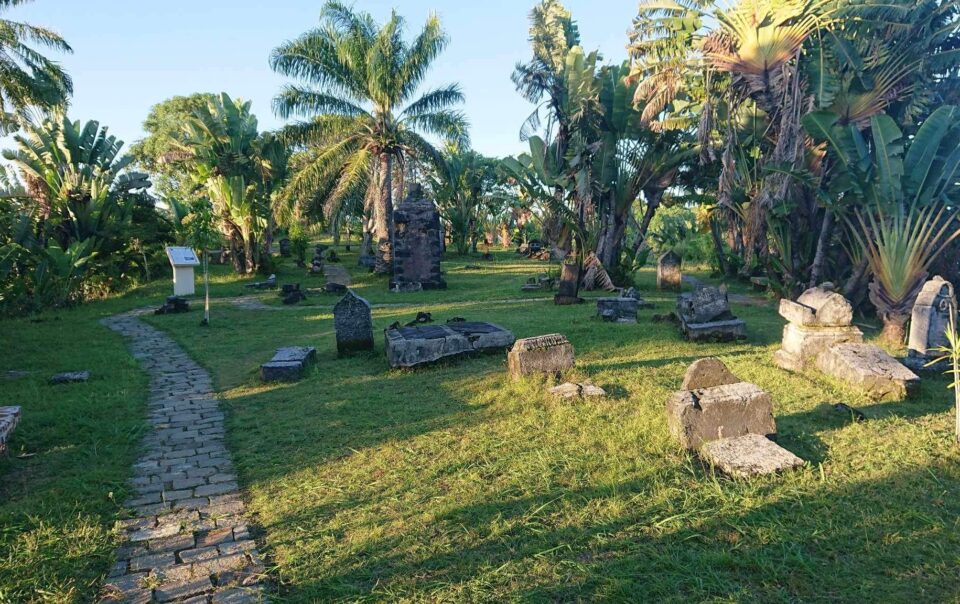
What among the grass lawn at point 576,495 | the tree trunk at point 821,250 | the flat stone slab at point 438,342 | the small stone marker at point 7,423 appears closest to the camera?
the grass lawn at point 576,495

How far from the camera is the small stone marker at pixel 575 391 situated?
6266 millimetres

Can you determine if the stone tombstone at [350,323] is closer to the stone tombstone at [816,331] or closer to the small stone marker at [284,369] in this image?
the small stone marker at [284,369]

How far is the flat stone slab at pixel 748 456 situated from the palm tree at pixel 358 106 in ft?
56.0

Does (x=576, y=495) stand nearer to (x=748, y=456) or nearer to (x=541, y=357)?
(x=748, y=456)

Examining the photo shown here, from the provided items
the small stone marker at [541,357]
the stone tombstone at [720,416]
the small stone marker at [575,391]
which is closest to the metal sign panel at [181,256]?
the small stone marker at [541,357]

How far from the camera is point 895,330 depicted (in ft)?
30.3

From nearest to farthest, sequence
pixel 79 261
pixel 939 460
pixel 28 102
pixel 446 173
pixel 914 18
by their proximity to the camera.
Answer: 1. pixel 939 460
2. pixel 914 18
3. pixel 28 102
4. pixel 79 261
5. pixel 446 173

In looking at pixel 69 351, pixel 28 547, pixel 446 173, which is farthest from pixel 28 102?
pixel 28 547

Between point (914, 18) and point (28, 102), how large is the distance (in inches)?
741

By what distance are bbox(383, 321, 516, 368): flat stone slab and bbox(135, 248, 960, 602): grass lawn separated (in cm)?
36

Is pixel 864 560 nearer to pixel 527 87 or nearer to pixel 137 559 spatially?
pixel 137 559

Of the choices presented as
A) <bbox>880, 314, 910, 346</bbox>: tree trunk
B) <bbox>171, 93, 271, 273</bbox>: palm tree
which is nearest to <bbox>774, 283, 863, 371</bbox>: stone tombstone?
<bbox>880, 314, 910, 346</bbox>: tree trunk

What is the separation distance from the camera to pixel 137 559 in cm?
355

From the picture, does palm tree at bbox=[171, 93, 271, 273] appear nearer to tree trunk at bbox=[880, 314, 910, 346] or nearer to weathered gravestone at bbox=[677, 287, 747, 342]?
weathered gravestone at bbox=[677, 287, 747, 342]
